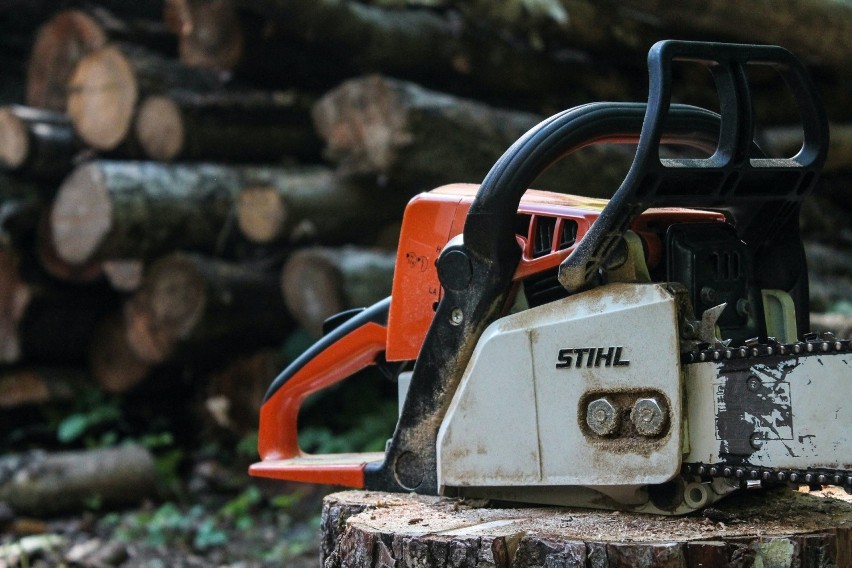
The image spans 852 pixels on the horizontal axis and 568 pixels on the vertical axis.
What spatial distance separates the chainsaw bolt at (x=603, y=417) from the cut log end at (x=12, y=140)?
4100mm

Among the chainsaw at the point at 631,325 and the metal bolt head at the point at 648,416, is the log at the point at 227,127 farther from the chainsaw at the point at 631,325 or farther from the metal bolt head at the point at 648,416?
the metal bolt head at the point at 648,416

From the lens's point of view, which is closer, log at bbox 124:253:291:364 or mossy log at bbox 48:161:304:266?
mossy log at bbox 48:161:304:266

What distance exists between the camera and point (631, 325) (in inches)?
67.8

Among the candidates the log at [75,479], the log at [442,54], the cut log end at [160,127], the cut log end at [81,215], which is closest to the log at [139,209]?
the cut log end at [81,215]

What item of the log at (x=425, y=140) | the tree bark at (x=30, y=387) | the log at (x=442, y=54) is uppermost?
the log at (x=442, y=54)

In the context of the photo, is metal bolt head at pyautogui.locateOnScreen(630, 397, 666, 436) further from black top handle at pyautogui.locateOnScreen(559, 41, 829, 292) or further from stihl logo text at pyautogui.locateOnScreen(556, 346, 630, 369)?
black top handle at pyautogui.locateOnScreen(559, 41, 829, 292)

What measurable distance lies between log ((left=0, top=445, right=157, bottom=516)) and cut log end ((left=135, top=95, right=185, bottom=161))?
148 cm

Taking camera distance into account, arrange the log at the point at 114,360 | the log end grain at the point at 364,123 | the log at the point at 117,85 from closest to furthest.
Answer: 1. the log end grain at the point at 364,123
2. the log at the point at 117,85
3. the log at the point at 114,360

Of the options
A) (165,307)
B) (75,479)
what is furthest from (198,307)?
(75,479)

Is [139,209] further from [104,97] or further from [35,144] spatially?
[35,144]

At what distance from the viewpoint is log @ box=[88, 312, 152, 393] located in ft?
18.2

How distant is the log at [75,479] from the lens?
474cm

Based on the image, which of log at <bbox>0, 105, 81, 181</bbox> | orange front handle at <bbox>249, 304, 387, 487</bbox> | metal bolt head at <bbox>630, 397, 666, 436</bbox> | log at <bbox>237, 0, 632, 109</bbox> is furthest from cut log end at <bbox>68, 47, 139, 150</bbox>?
metal bolt head at <bbox>630, 397, 666, 436</bbox>

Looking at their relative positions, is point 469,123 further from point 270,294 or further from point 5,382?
point 5,382
